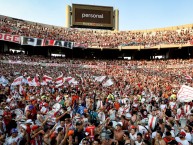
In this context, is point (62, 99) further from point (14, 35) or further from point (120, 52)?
point (120, 52)

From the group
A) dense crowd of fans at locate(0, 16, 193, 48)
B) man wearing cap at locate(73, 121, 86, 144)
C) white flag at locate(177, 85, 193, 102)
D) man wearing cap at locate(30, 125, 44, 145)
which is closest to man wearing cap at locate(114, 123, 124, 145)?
man wearing cap at locate(73, 121, 86, 144)

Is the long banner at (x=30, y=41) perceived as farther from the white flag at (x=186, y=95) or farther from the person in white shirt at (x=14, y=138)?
the person in white shirt at (x=14, y=138)

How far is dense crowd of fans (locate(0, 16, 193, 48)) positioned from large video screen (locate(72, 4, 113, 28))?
140cm

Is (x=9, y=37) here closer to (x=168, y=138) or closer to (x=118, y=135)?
(x=118, y=135)

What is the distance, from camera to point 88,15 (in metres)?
55.6

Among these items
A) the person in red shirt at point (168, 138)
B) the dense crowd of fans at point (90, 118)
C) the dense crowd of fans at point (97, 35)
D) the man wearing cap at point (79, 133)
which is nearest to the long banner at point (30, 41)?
the dense crowd of fans at point (97, 35)

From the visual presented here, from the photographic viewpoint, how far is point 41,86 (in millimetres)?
21891

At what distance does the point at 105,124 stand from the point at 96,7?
157 feet

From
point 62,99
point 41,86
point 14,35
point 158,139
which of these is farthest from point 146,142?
point 14,35

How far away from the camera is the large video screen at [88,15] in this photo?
55.5m

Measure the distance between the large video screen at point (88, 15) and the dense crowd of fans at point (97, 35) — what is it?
1.40 meters

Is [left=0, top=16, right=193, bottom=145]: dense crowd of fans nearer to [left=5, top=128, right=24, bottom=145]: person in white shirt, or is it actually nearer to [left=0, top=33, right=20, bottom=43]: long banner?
[left=5, top=128, right=24, bottom=145]: person in white shirt

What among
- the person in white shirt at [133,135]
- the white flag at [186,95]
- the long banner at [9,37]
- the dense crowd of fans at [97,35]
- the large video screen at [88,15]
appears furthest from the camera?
the large video screen at [88,15]

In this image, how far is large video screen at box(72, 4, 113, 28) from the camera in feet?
182
